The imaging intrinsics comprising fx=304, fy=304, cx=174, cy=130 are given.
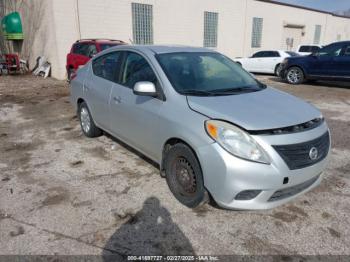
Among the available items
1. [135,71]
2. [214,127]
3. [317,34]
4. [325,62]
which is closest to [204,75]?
[135,71]

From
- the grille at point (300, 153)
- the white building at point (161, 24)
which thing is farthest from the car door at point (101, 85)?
the white building at point (161, 24)

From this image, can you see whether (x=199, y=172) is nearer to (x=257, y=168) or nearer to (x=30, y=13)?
(x=257, y=168)

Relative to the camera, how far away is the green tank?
49.8ft

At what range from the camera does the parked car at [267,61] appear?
14922 millimetres

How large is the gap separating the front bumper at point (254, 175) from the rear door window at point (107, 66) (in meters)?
2.14

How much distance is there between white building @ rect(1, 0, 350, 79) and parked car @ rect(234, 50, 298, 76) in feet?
12.5

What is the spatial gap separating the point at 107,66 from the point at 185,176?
7.60 ft

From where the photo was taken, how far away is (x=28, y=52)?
1569cm

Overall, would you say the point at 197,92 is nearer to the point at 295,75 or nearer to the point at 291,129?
the point at 291,129

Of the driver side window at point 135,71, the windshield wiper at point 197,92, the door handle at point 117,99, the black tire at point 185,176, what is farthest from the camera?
the door handle at point 117,99

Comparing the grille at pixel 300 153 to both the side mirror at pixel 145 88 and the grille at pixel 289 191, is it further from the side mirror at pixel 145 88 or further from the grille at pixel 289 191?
the side mirror at pixel 145 88

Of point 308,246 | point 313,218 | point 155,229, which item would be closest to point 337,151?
point 313,218

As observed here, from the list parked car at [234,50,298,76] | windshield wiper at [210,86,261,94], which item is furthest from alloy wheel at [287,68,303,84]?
windshield wiper at [210,86,261,94]

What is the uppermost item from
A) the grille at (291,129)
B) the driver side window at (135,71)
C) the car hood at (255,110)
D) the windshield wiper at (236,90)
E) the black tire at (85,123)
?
the driver side window at (135,71)
